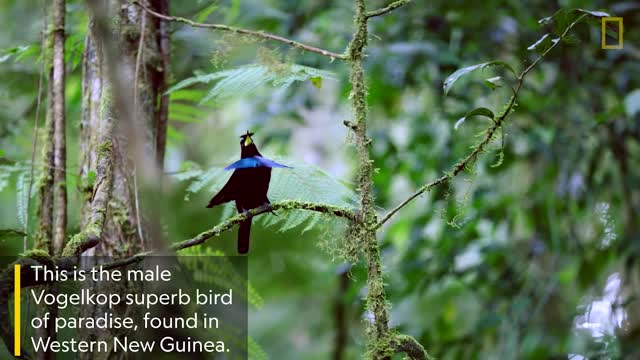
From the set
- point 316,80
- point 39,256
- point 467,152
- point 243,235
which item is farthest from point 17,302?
point 467,152

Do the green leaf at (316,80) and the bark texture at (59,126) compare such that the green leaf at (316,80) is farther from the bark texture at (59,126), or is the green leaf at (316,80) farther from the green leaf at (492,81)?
the bark texture at (59,126)

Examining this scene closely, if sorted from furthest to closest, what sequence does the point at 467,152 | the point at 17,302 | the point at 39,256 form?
the point at 467,152, the point at 17,302, the point at 39,256

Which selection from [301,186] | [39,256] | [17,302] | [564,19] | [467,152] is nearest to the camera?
[39,256]

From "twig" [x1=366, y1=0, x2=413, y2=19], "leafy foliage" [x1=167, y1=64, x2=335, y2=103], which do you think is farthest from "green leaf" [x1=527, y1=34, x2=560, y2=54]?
"leafy foliage" [x1=167, y1=64, x2=335, y2=103]

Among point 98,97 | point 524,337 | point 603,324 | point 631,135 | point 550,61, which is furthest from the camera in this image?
point 550,61

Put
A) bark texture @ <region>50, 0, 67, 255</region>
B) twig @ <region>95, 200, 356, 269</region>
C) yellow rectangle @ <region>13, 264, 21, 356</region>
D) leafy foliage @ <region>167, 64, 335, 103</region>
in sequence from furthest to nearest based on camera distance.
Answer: bark texture @ <region>50, 0, 67, 255</region> < leafy foliage @ <region>167, 64, 335, 103</region> < twig @ <region>95, 200, 356, 269</region> < yellow rectangle @ <region>13, 264, 21, 356</region>

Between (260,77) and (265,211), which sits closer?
(265,211)

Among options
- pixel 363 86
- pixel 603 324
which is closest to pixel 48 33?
pixel 363 86

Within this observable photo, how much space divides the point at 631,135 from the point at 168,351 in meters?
2.43

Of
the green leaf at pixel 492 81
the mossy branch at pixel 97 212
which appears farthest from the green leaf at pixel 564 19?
the mossy branch at pixel 97 212

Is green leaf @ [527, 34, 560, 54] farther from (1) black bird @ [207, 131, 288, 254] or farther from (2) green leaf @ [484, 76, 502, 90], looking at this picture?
(1) black bird @ [207, 131, 288, 254]

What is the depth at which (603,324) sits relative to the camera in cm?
276

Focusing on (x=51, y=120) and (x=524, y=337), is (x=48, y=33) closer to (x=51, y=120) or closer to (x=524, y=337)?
(x=51, y=120)

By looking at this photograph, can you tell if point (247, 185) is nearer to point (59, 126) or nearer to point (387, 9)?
point (387, 9)
